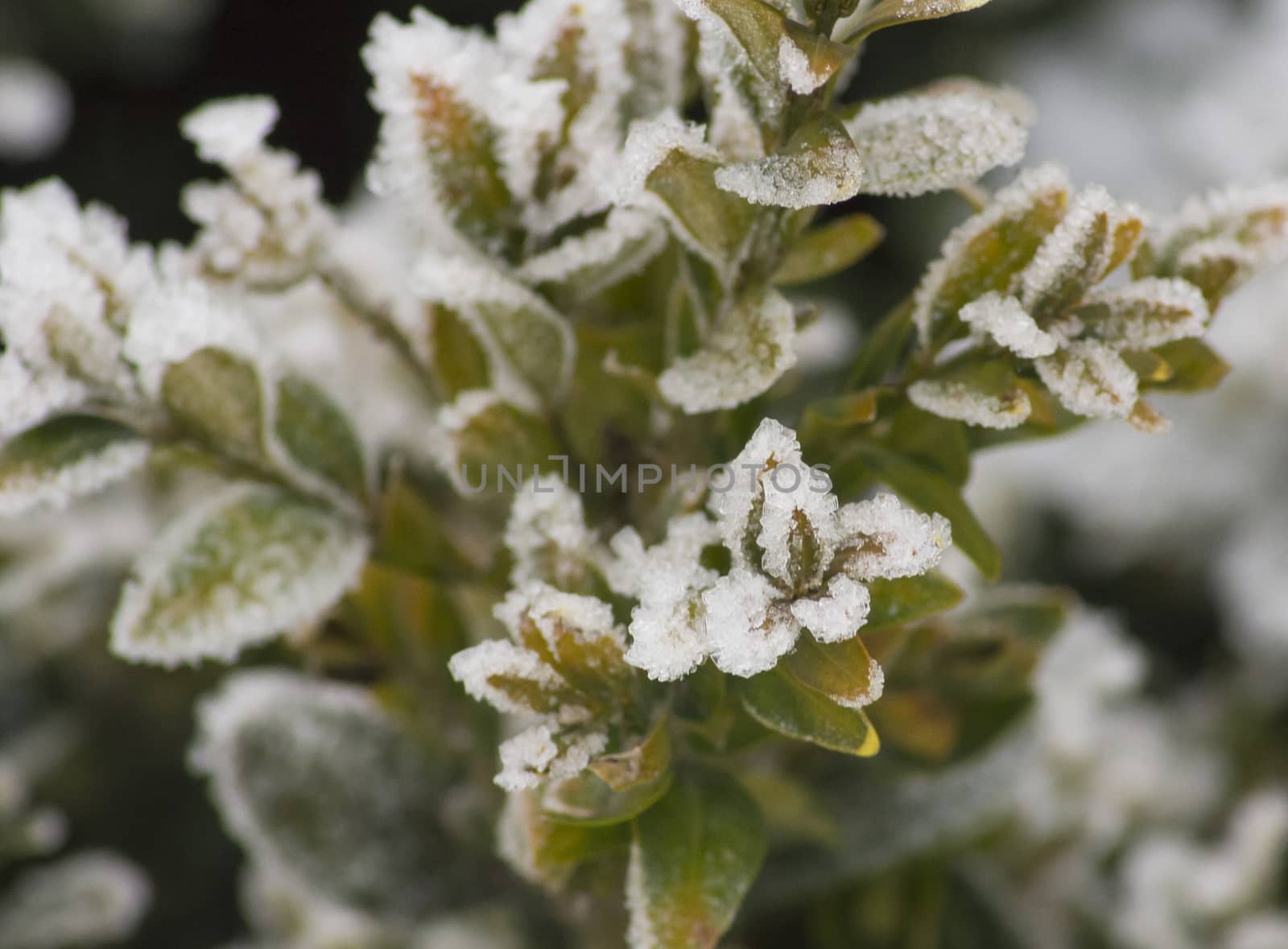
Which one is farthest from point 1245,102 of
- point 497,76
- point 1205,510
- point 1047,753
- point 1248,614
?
point 497,76

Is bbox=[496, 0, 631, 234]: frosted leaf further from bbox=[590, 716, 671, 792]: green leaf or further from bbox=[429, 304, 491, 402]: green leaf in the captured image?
bbox=[590, 716, 671, 792]: green leaf

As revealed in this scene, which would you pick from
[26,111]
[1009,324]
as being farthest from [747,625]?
[26,111]

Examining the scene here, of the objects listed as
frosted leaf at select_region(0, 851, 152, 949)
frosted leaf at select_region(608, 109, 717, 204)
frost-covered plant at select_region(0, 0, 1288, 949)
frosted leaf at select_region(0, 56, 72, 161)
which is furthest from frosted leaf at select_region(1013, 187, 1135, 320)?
frosted leaf at select_region(0, 56, 72, 161)

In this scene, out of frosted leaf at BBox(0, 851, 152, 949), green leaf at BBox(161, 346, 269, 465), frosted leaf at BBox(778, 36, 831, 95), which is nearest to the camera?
frosted leaf at BBox(778, 36, 831, 95)

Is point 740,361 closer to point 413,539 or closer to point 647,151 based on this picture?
point 647,151

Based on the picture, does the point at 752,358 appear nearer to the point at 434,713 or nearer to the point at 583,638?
the point at 583,638

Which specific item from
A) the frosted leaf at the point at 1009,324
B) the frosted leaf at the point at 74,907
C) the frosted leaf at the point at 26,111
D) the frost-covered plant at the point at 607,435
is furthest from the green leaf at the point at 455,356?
the frosted leaf at the point at 26,111
